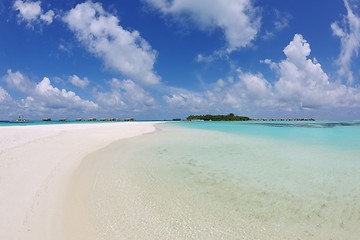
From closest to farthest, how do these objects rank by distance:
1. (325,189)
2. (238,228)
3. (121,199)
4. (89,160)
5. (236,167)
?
(238,228)
(121,199)
(325,189)
(236,167)
(89,160)

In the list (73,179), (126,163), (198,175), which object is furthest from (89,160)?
(198,175)

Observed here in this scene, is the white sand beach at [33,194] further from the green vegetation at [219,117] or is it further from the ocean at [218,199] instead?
the green vegetation at [219,117]

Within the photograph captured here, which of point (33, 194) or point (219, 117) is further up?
point (219, 117)

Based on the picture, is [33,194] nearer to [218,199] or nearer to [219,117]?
[218,199]

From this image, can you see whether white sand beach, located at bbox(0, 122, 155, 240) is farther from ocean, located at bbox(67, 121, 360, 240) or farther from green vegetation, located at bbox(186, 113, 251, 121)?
green vegetation, located at bbox(186, 113, 251, 121)

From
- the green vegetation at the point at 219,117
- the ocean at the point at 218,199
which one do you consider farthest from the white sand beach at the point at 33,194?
the green vegetation at the point at 219,117

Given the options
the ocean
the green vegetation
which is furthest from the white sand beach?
the green vegetation

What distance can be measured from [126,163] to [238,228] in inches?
277

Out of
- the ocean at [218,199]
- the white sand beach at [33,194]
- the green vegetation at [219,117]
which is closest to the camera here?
the white sand beach at [33,194]

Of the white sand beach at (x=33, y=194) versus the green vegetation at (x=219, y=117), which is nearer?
the white sand beach at (x=33, y=194)

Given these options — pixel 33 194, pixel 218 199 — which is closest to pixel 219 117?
pixel 218 199

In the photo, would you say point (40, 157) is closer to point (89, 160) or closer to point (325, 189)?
point (89, 160)

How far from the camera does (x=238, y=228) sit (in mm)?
4875

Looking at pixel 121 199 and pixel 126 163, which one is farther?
pixel 126 163
